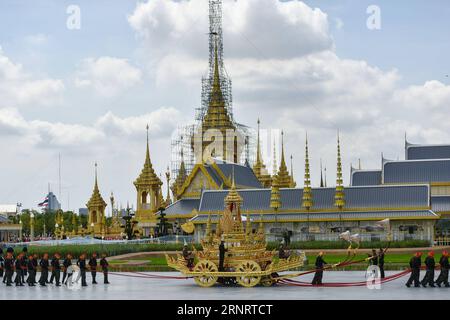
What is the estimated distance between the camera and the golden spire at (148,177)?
85.6 meters

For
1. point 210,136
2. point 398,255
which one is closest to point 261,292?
point 398,255

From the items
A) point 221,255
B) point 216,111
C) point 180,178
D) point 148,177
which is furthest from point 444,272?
point 216,111

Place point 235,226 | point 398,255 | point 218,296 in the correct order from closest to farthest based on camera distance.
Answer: point 218,296 < point 235,226 < point 398,255

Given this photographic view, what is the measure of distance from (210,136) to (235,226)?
65.3m

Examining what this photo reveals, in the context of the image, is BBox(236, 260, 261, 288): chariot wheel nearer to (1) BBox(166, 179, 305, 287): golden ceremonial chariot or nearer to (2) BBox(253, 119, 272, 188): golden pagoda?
(1) BBox(166, 179, 305, 287): golden ceremonial chariot

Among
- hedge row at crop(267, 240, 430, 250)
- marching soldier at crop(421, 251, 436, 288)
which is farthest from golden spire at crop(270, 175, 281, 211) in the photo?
marching soldier at crop(421, 251, 436, 288)

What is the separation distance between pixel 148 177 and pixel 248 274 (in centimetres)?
5680

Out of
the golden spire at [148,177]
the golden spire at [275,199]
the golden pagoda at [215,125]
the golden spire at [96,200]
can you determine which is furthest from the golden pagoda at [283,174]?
the golden spire at [275,199]

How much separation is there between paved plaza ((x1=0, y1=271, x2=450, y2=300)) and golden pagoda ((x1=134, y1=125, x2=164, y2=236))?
167 ft

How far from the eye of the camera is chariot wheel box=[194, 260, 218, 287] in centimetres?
3050

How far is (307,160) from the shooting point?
64.1 m

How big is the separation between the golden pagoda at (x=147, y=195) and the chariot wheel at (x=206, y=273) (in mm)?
52975

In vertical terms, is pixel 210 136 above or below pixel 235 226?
above
